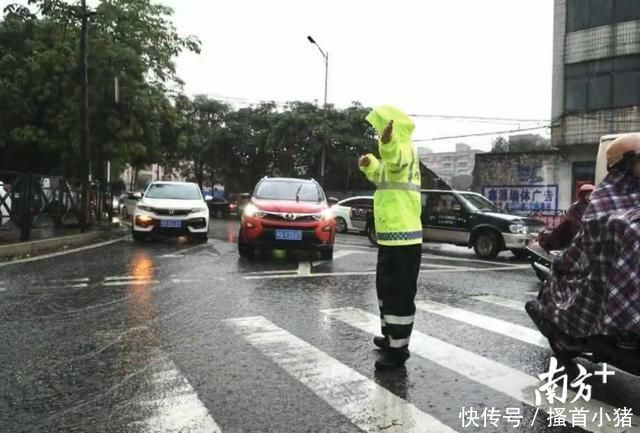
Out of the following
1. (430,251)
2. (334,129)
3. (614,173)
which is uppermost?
(334,129)

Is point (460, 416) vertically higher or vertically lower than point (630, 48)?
lower

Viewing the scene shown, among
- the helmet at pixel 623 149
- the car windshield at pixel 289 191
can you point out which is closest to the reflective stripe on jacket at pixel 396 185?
the helmet at pixel 623 149

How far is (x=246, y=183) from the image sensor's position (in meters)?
41.2

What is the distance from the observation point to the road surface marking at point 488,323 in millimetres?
5344

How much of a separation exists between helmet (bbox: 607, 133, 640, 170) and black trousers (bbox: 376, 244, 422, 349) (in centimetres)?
148

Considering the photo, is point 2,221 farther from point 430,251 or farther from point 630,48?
point 630,48

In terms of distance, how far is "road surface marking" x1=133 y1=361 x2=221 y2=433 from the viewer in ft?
10.6

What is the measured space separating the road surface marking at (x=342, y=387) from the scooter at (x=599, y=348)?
111 cm

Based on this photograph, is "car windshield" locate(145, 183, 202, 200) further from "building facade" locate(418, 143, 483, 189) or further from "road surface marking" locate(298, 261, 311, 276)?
"building facade" locate(418, 143, 483, 189)

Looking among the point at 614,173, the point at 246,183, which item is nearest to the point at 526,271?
the point at 614,173

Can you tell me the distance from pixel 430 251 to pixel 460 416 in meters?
11.6

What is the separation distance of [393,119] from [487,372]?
76.7 inches

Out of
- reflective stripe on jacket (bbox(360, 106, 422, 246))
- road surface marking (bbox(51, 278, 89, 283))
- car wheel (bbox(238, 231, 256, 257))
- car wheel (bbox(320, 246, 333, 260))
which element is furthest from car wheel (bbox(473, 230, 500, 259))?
reflective stripe on jacket (bbox(360, 106, 422, 246))

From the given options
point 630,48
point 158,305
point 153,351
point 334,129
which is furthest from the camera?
point 334,129
